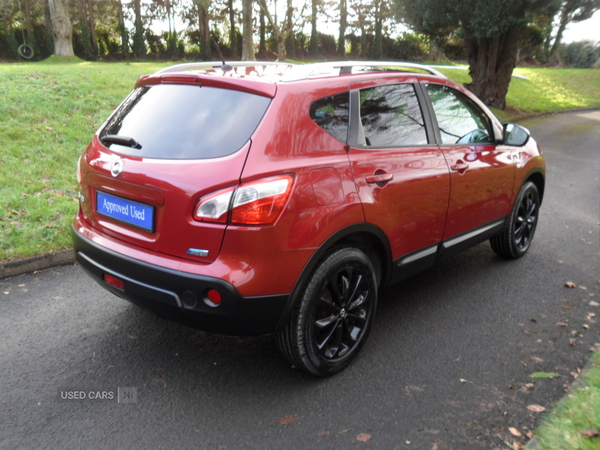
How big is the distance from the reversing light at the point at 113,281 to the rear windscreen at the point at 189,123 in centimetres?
72

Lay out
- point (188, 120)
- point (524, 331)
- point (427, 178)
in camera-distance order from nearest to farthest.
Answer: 1. point (188, 120)
2. point (427, 178)
3. point (524, 331)

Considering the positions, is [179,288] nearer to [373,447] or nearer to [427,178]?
[373,447]

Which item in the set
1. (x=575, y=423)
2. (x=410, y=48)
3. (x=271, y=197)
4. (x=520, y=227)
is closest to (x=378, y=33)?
(x=410, y=48)

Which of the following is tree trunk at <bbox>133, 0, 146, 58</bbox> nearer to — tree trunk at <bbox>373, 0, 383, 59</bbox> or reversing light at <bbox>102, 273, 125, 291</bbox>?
tree trunk at <bbox>373, 0, 383, 59</bbox>

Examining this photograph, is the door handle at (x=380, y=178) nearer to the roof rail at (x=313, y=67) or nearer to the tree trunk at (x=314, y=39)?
the roof rail at (x=313, y=67)

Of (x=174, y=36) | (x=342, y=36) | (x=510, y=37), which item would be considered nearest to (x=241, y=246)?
(x=510, y=37)

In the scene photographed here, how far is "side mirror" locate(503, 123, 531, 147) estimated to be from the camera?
4535mm

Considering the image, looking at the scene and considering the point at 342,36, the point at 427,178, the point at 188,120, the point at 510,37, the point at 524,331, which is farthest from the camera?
the point at 342,36

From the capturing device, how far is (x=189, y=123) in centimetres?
294

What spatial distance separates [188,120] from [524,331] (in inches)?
111

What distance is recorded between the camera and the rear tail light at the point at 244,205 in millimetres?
2617

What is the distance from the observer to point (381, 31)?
39938 mm

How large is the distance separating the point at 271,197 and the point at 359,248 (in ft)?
3.06

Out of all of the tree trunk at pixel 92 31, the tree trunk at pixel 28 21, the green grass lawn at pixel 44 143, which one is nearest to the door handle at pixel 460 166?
the green grass lawn at pixel 44 143
